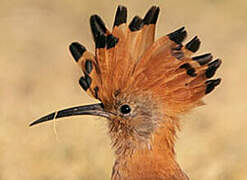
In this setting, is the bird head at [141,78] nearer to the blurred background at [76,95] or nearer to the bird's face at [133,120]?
the bird's face at [133,120]

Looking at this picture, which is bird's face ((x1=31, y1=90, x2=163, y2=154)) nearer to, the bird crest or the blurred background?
the bird crest

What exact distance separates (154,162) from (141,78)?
0.45 m

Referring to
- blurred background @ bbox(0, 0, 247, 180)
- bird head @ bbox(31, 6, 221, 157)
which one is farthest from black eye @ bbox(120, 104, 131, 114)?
blurred background @ bbox(0, 0, 247, 180)

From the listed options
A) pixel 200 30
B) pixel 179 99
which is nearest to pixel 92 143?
pixel 179 99

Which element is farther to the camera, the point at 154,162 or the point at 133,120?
the point at 133,120

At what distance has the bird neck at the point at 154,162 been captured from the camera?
4.60m

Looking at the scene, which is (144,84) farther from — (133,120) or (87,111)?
(87,111)

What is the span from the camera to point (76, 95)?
7.63 metres

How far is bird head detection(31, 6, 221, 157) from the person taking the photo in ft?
15.4

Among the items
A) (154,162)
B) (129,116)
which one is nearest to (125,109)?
(129,116)

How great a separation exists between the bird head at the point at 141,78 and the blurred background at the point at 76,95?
19 cm

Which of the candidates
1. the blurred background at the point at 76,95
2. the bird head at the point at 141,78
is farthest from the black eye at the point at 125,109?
the blurred background at the point at 76,95
